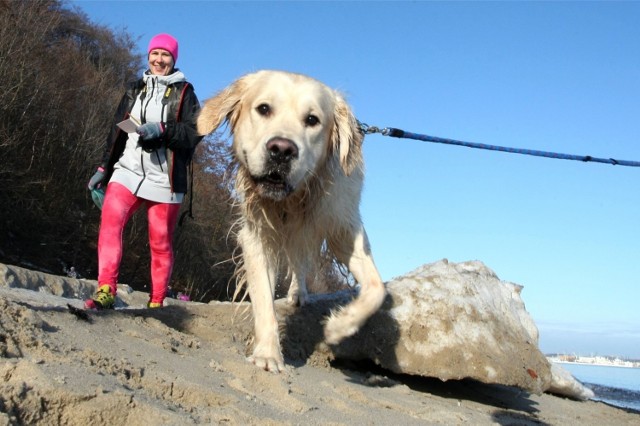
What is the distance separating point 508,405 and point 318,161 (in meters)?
2.46

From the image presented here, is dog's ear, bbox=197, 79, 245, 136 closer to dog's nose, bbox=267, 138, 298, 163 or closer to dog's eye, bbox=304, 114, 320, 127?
dog's eye, bbox=304, 114, 320, 127

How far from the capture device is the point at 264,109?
4.47 m

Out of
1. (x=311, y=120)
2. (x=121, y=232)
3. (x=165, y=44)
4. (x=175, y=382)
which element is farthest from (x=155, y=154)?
(x=175, y=382)

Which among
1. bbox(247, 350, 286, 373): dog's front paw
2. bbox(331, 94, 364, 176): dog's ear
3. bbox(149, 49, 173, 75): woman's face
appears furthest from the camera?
bbox(149, 49, 173, 75): woman's face

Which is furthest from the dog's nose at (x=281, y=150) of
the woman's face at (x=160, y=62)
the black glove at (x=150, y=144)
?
the woman's face at (x=160, y=62)

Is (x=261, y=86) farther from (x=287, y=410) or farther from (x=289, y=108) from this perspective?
(x=287, y=410)

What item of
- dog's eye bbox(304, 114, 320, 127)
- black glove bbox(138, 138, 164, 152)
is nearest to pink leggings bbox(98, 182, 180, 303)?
black glove bbox(138, 138, 164, 152)

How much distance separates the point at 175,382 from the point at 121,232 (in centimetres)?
233

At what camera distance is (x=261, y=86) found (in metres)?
4.61

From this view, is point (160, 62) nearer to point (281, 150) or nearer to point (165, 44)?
point (165, 44)

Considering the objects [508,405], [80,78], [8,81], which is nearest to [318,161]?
[508,405]

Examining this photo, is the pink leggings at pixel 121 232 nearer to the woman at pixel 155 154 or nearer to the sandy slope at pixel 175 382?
the woman at pixel 155 154

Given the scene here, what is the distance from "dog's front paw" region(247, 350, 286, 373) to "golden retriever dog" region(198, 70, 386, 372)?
0.11 m

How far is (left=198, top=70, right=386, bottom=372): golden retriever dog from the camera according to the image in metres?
4.27
